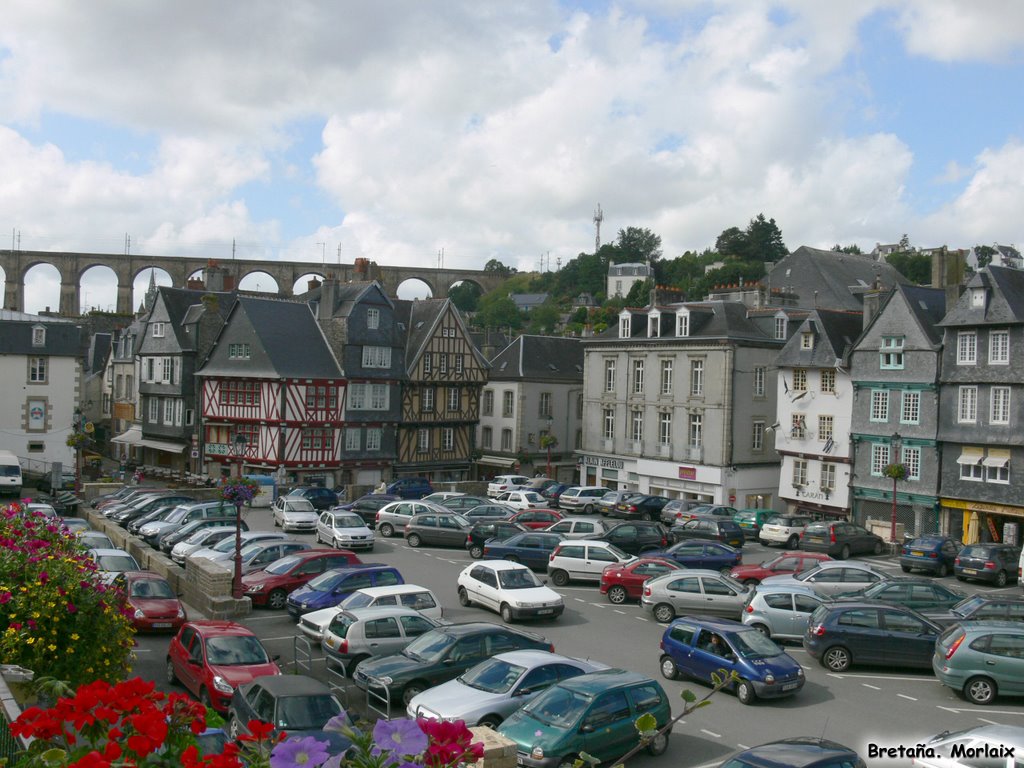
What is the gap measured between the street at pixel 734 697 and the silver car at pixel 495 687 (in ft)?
5.84

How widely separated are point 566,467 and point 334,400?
17581 millimetres

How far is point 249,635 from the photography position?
16.0 meters

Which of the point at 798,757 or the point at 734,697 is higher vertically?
the point at 798,757

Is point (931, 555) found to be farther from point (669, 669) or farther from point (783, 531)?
point (669, 669)

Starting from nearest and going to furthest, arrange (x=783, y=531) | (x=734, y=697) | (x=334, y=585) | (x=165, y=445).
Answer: (x=734, y=697) < (x=334, y=585) < (x=783, y=531) < (x=165, y=445)

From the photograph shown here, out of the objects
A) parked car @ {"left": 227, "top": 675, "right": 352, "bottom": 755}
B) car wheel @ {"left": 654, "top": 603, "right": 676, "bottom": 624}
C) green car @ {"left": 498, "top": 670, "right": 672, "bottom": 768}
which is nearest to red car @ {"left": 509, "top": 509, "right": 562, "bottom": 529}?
car wheel @ {"left": 654, "top": 603, "right": 676, "bottom": 624}

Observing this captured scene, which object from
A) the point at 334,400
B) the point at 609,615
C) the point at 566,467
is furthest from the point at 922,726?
the point at 566,467

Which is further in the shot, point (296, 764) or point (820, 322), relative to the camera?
point (820, 322)

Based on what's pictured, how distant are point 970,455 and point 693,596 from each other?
66.0 ft

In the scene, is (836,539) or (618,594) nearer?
(618,594)

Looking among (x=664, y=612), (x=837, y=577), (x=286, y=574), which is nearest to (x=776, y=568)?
(x=837, y=577)

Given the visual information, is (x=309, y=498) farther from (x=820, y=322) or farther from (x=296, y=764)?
(x=296, y=764)

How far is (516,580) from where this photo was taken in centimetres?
2242

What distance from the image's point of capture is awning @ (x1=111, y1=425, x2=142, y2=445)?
56.3 meters
